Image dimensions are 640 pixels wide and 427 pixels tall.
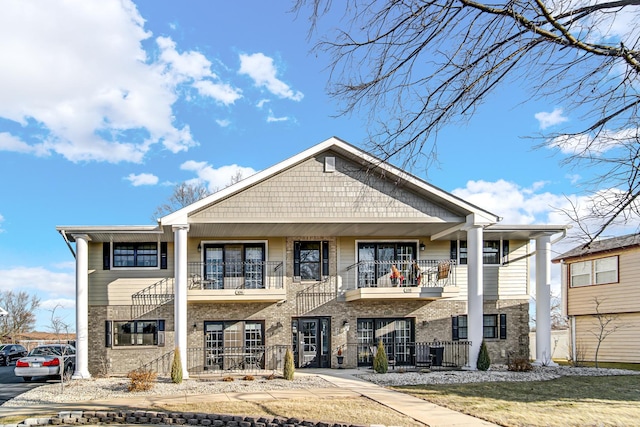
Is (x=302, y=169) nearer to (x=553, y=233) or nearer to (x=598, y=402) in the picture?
(x=553, y=233)

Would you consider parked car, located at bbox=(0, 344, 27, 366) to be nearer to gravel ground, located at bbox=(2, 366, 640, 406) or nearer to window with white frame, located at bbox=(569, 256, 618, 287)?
gravel ground, located at bbox=(2, 366, 640, 406)

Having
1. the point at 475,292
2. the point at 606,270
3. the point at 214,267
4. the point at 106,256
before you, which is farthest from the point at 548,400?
the point at 106,256

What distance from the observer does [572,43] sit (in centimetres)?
607

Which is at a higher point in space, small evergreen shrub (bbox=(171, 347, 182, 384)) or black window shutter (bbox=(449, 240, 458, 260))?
black window shutter (bbox=(449, 240, 458, 260))

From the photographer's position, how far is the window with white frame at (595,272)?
26.1 meters

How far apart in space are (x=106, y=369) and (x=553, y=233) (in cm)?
1648

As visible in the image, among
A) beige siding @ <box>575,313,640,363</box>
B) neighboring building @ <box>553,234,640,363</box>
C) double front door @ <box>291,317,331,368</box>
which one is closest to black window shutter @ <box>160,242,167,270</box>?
double front door @ <box>291,317,331,368</box>

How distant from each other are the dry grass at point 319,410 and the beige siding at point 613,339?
1588 cm

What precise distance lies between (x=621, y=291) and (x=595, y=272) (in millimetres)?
1801

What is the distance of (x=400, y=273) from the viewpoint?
74.4ft

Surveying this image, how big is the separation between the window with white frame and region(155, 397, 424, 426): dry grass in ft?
53.0

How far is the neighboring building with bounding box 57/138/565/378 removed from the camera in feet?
66.1

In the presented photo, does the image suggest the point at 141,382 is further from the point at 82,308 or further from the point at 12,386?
the point at 12,386

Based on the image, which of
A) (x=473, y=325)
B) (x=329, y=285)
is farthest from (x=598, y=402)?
(x=329, y=285)
